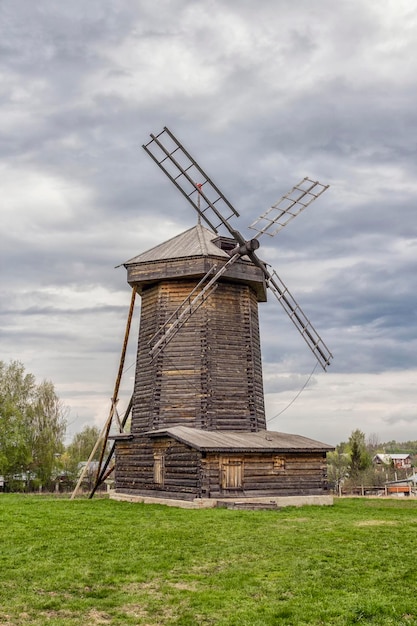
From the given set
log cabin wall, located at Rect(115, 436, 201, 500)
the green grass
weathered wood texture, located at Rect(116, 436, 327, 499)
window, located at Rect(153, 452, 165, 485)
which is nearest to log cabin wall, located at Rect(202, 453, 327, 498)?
weathered wood texture, located at Rect(116, 436, 327, 499)

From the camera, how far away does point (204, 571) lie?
456 inches

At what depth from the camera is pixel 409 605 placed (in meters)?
9.26

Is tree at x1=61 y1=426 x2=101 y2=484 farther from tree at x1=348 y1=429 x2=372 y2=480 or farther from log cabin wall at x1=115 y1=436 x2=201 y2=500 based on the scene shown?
log cabin wall at x1=115 y1=436 x2=201 y2=500

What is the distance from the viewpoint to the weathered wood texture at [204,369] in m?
25.8

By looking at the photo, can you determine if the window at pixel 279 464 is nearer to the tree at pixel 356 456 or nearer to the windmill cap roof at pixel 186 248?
the windmill cap roof at pixel 186 248

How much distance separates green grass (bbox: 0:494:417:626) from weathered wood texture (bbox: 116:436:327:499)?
4.87 m

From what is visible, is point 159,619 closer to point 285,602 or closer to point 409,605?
point 285,602

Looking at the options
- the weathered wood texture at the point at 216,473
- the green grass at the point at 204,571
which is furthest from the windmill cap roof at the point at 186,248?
the green grass at the point at 204,571

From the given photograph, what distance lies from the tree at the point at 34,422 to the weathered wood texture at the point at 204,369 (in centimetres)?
2385

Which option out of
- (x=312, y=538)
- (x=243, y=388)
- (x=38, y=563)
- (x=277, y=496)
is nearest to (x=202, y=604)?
(x=38, y=563)

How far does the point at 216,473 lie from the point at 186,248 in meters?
10.4

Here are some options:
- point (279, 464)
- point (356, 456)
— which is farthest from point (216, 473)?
point (356, 456)

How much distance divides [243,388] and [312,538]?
1234 centimetres

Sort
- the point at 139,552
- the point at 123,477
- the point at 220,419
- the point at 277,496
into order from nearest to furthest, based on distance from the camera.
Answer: the point at 139,552, the point at 277,496, the point at 220,419, the point at 123,477
